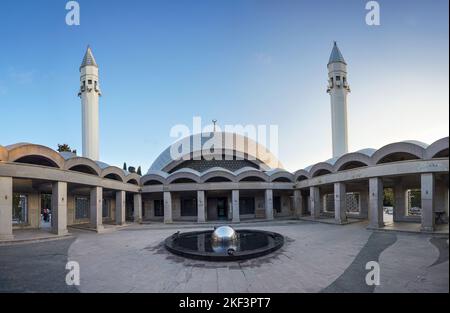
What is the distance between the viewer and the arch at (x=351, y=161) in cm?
1902

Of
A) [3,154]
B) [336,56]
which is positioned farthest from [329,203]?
[3,154]

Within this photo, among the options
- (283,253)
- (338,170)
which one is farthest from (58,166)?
(338,170)

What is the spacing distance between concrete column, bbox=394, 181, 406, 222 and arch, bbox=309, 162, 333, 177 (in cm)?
540

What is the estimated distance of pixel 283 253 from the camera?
10922 mm

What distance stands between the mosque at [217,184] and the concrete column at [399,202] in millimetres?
70

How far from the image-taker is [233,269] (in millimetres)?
8625

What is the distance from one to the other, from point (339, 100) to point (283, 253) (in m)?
24.4

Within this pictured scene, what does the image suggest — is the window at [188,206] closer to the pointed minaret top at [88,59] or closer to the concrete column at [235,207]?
the concrete column at [235,207]

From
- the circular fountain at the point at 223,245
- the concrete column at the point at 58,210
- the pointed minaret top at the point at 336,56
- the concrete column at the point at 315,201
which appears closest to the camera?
the circular fountain at the point at 223,245

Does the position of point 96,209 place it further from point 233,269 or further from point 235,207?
point 233,269

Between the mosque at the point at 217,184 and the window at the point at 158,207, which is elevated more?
the mosque at the point at 217,184

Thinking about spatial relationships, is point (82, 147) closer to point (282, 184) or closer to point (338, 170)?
point (282, 184)

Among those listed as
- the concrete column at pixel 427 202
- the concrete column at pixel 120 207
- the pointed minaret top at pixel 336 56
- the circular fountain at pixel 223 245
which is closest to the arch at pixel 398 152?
the concrete column at pixel 427 202
